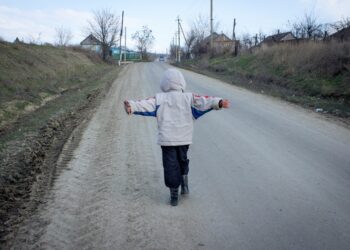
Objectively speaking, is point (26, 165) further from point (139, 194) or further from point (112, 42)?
point (112, 42)

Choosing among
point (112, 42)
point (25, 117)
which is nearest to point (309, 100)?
point (25, 117)

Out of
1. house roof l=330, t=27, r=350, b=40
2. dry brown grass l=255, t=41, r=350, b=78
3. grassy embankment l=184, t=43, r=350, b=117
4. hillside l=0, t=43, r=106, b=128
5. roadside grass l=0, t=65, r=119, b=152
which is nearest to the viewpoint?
roadside grass l=0, t=65, r=119, b=152

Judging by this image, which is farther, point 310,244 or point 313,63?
point 313,63

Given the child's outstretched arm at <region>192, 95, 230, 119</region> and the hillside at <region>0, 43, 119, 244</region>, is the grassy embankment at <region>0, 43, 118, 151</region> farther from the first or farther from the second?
the child's outstretched arm at <region>192, 95, 230, 119</region>

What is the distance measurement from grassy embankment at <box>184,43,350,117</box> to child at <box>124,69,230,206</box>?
26.4 ft

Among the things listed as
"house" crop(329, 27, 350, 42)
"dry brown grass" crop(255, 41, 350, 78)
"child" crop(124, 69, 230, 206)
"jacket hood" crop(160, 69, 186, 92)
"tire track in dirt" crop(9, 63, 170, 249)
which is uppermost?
"house" crop(329, 27, 350, 42)

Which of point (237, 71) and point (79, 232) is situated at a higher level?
point (237, 71)

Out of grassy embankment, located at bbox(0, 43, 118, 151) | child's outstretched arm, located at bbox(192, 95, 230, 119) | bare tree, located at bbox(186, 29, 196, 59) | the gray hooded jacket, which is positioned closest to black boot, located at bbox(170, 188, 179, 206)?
the gray hooded jacket

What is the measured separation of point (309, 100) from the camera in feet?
47.3

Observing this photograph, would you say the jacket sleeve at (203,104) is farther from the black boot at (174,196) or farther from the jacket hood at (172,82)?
the black boot at (174,196)

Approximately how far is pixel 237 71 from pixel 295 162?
913 inches

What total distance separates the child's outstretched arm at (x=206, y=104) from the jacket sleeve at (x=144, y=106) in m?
0.48

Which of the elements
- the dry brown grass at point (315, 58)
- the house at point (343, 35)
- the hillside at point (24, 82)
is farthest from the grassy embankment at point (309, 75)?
the hillside at point (24, 82)

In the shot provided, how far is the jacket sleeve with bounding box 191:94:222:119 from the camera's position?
4668 millimetres
